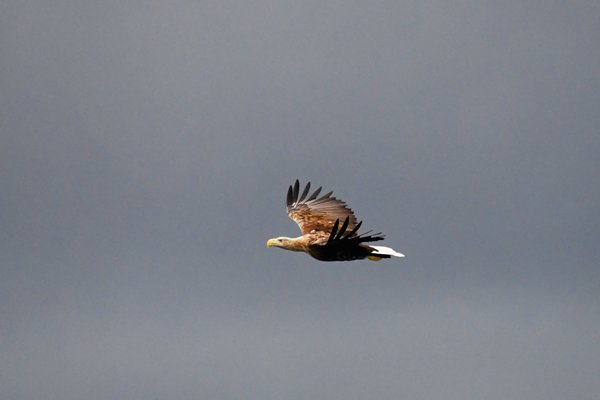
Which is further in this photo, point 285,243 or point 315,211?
point 315,211

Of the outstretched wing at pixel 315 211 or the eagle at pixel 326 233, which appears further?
the outstretched wing at pixel 315 211

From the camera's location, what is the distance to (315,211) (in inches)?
1866

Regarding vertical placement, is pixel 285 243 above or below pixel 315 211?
below

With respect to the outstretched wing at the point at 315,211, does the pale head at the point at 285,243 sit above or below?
below

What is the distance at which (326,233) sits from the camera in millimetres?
43844

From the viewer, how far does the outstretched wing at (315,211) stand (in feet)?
150

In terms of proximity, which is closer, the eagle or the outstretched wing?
the eagle

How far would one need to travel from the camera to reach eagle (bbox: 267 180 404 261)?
131ft

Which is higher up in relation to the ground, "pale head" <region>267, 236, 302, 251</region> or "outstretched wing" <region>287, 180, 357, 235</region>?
"outstretched wing" <region>287, 180, 357, 235</region>

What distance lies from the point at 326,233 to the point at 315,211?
368cm

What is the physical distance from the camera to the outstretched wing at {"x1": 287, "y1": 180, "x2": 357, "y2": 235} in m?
45.6

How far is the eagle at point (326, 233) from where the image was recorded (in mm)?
40031

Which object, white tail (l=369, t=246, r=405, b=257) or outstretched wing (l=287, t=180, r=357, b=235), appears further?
outstretched wing (l=287, t=180, r=357, b=235)

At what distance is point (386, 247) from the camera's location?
43500mm
